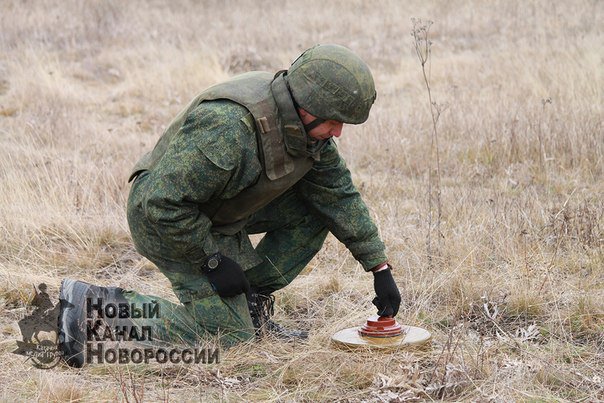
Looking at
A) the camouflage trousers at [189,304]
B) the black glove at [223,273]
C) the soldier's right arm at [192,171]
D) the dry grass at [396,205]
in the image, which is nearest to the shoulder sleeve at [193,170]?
the soldier's right arm at [192,171]

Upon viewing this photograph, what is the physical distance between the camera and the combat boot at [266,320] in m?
4.32

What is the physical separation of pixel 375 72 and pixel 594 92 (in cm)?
430

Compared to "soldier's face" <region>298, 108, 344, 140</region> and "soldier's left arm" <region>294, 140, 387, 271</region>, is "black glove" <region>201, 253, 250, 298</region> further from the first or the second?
"soldier's face" <region>298, 108, 344, 140</region>

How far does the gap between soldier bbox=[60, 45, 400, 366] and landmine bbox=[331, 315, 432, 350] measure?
9 centimetres

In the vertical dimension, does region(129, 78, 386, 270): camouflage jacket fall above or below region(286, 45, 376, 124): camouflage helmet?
below

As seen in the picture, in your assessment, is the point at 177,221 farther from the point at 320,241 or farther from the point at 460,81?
the point at 460,81

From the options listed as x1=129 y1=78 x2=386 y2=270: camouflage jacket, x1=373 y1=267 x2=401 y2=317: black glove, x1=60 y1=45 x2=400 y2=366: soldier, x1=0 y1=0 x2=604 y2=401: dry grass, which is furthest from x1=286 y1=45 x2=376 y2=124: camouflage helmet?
x1=0 y1=0 x2=604 y2=401: dry grass

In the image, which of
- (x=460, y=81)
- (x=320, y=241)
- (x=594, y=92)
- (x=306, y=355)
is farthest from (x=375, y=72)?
(x=306, y=355)

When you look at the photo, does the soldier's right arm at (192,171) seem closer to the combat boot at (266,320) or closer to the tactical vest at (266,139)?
the tactical vest at (266,139)

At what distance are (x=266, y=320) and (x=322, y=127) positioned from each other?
1134 mm

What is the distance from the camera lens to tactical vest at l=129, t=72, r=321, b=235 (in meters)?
3.87

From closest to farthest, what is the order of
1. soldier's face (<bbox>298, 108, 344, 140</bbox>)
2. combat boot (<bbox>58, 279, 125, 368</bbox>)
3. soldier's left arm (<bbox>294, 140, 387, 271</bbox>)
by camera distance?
1. soldier's face (<bbox>298, 108, 344, 140</bbox>)
2. combat boot (<bbox>58, 279, 125, 368</bbox>)
3. soldier's left arm (<bbox>294, 140, 387, 271</bbox>)

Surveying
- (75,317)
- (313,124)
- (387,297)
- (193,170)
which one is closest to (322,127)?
(313,124)

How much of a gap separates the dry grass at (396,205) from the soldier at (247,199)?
1.03 feet
